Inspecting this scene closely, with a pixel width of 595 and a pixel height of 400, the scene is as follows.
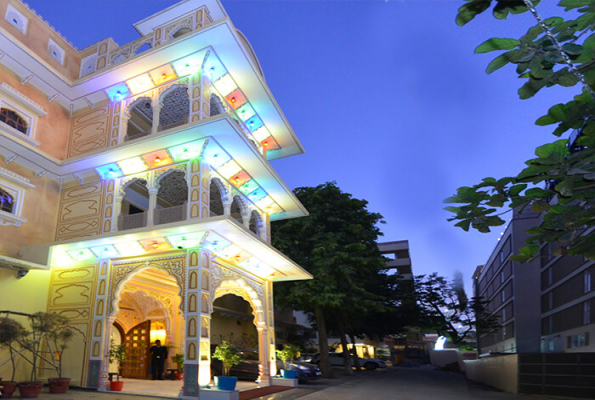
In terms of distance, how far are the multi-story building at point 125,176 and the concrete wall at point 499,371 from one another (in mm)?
8980

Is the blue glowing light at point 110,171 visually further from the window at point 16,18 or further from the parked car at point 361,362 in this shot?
the parked car at point 361,362

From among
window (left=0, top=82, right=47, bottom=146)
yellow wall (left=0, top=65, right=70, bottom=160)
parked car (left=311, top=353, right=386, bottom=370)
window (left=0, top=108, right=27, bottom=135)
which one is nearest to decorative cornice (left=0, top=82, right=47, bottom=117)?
window (left=0, top=82, right=47, bottom=146)

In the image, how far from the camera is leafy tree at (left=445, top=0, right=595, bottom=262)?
2260 mm

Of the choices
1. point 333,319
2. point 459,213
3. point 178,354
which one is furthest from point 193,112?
point 333,319

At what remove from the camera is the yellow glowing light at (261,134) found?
56.4 feet

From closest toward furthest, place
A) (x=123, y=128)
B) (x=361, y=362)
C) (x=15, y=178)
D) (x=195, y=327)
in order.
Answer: (x=195, y=327), (x=15, y=178), (x=123, y=128), (x=361, y=362)

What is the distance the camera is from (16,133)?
12.5 meters

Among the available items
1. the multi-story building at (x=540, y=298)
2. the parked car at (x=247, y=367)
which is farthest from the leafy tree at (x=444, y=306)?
the parked car at (x=247, y=367)

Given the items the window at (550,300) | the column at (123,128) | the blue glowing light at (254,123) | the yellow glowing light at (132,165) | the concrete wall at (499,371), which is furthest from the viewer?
the window at (550,300)

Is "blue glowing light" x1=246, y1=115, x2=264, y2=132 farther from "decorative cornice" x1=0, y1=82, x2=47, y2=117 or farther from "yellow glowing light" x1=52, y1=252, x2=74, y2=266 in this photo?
"yellow glowing light" x1=52, y1=252, x2=74, y2=266

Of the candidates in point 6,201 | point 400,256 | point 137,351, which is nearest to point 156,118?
point 6,201

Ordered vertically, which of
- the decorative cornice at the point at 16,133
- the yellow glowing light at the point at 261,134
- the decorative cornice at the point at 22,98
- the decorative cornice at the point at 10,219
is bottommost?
the decorative cornice at the point at 10,219

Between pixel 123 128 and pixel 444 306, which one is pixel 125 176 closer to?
pixel 123 128

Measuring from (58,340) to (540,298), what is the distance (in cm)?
2904
